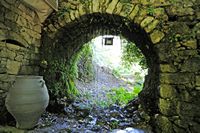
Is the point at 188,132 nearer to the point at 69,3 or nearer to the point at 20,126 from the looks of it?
the point at 20,126

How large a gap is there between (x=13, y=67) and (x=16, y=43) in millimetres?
385

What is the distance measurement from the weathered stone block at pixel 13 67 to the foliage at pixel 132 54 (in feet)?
Answer: 8.48

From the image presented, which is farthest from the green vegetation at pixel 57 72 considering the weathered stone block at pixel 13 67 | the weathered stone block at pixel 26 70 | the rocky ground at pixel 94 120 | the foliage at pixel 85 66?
the foliage at pixel 85 66

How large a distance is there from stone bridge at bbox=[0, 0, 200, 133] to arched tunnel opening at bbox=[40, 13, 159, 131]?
27 millimetres

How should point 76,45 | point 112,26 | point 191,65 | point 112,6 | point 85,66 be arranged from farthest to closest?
point 85,66
point 76,45
point 112,26
point 112,6
point 191,65

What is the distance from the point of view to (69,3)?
331 centimetres

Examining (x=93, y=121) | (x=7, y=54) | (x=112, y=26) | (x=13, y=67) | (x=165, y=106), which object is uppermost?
(x=112, y=26)

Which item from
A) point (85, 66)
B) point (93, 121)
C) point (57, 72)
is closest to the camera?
point (93, 121)

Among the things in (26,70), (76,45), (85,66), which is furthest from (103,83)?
(26,70)

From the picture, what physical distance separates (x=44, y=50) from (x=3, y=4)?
3.80 feet

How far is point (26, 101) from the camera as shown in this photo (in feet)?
7.57

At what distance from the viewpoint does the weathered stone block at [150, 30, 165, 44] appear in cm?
285

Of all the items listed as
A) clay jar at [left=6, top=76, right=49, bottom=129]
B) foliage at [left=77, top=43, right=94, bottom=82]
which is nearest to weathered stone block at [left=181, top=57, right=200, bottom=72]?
clay jar at [left=6, top=76, right=49, bottom=129]

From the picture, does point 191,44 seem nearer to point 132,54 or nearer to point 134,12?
point 134,12
